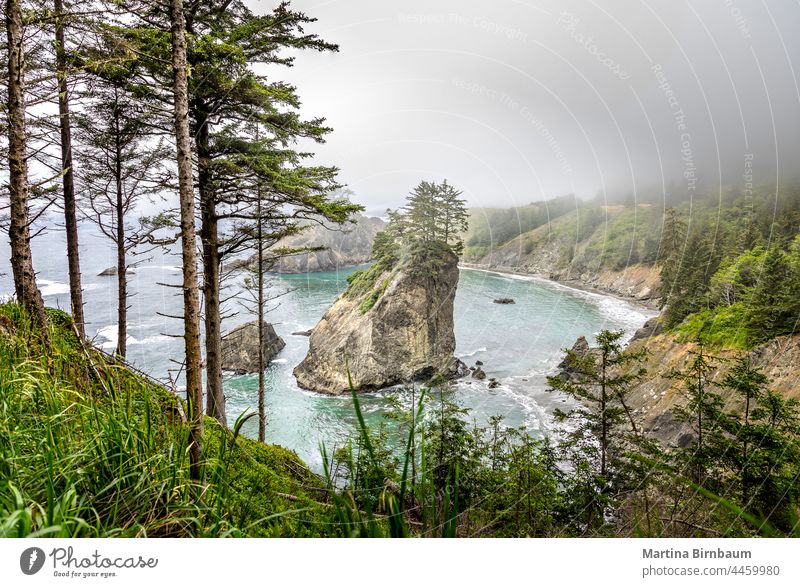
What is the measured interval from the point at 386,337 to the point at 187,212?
15416 millimetres

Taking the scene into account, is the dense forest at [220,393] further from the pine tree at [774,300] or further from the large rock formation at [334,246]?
the large rock formation at [334,246]

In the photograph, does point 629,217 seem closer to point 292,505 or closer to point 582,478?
point 582,478

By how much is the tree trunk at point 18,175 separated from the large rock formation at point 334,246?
21.9 m

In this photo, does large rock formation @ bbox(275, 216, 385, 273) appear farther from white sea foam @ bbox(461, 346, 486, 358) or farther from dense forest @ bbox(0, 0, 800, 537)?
dense forest @ bbox(0, 0, 800, 537)

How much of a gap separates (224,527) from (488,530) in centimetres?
434

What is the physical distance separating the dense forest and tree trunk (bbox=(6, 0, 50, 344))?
0.07 ft

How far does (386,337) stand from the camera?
17.9 m

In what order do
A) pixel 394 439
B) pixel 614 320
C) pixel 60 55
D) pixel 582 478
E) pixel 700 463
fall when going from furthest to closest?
pixel 614 320 < pixel 394 439 < pixel 582 478 < pixel 60 55 < pixel 700 463

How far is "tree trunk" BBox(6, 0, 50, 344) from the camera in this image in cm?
313

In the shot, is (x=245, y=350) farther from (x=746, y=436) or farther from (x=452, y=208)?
(x=746, y=436)

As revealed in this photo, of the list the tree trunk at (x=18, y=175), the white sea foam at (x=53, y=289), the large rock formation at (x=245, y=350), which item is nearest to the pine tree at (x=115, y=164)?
the tree trunk at (x=18, y=175)

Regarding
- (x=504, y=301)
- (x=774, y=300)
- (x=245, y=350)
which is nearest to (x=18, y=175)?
(x=774, y=300)
